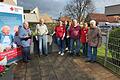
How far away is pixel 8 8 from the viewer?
29.7ft

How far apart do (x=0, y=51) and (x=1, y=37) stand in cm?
71

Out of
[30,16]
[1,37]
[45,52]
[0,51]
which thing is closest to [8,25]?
[1,37]

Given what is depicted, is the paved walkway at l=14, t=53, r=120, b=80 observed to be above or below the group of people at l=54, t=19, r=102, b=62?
below

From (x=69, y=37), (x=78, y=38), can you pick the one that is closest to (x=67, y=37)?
(x=69, y=37)

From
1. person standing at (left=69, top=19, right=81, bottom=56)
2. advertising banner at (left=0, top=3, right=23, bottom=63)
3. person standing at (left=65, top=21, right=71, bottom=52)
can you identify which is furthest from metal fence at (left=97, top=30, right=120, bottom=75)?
advertising banner at (left=0, top=3, right=23, bottom=63)

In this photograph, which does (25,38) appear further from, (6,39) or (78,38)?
(78,38)

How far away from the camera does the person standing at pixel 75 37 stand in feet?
35.0

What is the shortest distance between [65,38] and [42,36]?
1.15m

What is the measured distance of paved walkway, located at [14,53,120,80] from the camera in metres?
7.48

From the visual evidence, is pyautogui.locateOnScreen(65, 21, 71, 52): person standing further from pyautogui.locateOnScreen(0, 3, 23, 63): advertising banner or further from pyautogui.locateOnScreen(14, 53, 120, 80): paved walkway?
pyautogui.locateOnScreen(0, 3, 23, 63): advertising banner

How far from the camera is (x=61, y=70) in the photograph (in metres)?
8.41

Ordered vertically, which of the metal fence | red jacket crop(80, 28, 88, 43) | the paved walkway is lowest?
the paved walkway

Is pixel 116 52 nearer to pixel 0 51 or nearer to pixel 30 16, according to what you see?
pixel 0 51

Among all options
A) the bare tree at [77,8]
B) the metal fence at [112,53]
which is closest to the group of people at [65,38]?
the metal fence at [112,53]
